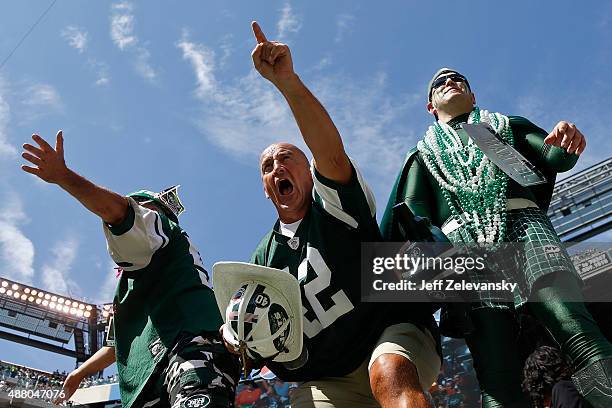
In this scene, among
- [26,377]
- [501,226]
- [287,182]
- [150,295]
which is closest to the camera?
[501,226]

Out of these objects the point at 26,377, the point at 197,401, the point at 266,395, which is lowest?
the point at 197,401

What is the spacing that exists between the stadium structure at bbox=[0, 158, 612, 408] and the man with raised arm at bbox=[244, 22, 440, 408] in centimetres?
107

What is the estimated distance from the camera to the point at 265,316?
2.12 metres

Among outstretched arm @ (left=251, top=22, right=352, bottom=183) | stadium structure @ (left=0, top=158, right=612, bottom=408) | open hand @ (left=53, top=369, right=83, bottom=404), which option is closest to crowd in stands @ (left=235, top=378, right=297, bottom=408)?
stadium structure @ (left=0, top=158, right=612, bottom=408)

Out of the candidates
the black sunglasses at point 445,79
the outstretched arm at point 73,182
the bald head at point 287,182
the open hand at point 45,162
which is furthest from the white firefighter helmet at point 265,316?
the black sunglasses at point 445,79

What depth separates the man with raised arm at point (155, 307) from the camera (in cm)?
248

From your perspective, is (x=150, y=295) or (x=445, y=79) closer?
(x=150, y=295)

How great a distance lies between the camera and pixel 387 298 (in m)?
2.30

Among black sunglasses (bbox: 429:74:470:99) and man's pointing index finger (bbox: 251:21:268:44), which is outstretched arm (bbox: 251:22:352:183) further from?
black sunglasses (bbox: 429:74:470:99)

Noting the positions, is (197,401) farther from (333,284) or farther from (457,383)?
(457,383)

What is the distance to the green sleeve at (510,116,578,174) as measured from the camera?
2566mm

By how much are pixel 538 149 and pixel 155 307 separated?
5.97 ft

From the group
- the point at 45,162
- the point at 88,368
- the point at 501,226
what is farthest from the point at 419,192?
the point at 88,368

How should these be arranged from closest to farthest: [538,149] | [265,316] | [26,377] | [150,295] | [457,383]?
1. [265,316]
2. [538,149]
3. [150,295]
4. [457,383]
5. [26,377]
